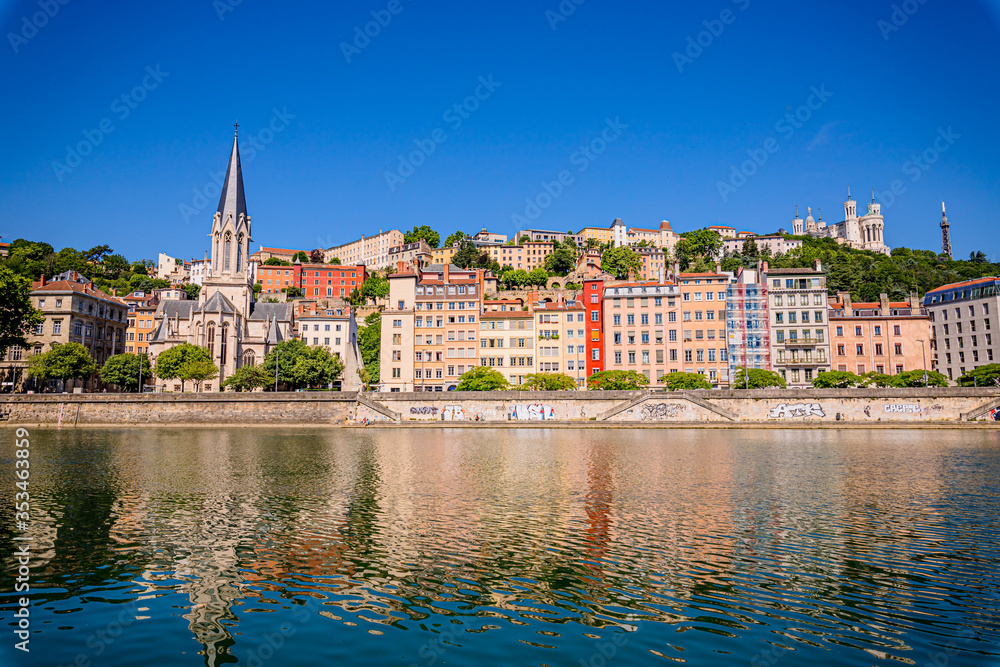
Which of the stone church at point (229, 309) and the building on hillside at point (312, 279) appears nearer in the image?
the stone church at point (229, 309)

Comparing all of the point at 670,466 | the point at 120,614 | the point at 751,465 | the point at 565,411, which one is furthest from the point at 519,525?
the point at 565,411

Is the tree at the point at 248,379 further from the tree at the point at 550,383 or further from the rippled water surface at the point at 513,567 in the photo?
the rippled water surface at the point at 513,567

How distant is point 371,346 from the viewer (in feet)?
399

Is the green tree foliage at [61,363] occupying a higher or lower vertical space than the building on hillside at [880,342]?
lower

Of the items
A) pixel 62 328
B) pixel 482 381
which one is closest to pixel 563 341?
pixel 482 381

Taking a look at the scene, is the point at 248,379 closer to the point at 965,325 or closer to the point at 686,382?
the point at 686,382

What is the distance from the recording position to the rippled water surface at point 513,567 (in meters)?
10.6

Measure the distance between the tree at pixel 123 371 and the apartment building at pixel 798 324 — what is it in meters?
88.4

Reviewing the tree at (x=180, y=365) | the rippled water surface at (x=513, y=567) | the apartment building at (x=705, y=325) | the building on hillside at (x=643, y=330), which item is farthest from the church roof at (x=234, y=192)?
the rippled water surface at (x=513, y=567)

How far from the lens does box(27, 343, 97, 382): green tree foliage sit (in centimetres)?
7838

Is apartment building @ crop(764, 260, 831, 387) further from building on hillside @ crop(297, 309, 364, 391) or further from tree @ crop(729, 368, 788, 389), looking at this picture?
building on hillside @ crop(297, 309, 364, 391)

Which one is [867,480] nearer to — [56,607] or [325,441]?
[56,607]

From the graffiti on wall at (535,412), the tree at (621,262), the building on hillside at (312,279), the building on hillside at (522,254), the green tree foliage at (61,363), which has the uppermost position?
the building on hillside at (522,254)

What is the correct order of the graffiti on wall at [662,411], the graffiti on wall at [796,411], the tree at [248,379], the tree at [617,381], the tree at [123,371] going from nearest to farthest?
the graffiti on wall at [796,411] → the graffiti on wall at [662,411] → the tree at [617,381] → the tree at [123,371] → the tree at [248,379]
